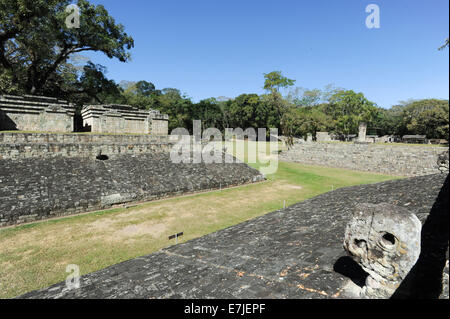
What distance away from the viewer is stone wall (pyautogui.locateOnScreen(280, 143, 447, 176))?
20516 millimetres

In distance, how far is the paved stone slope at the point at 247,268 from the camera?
9.21 ft

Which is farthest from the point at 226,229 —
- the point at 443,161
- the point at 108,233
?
the point at 443,161

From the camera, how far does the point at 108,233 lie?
8.49 m

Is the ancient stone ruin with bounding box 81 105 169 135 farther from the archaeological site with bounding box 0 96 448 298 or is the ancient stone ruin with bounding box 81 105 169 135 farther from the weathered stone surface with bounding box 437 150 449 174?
the weathered stone surface with bounding box 437 150 449 174

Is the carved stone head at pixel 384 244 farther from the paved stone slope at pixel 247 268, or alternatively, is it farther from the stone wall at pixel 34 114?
the stone wall at pixel 34 114

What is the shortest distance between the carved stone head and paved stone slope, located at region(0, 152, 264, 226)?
37.3 feet

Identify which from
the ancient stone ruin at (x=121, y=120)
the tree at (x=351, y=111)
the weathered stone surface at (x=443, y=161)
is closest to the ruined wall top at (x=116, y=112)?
the ancient stone ruin at (x=121, y=120)

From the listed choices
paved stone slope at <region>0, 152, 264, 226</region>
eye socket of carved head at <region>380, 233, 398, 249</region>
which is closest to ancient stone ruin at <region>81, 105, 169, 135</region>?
paved stone slope at <region>0, 152, 264, 226</region>

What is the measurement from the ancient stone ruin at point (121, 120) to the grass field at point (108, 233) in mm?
10187

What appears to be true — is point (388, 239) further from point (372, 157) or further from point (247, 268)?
point (372, 157)

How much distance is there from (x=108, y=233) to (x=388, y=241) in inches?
354

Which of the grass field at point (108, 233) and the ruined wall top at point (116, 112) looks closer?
the grass field at point (108, 233)

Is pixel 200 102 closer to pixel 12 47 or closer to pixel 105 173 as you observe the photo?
pixel 12 47

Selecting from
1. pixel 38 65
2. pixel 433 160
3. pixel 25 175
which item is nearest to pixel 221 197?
pixel 25 175
